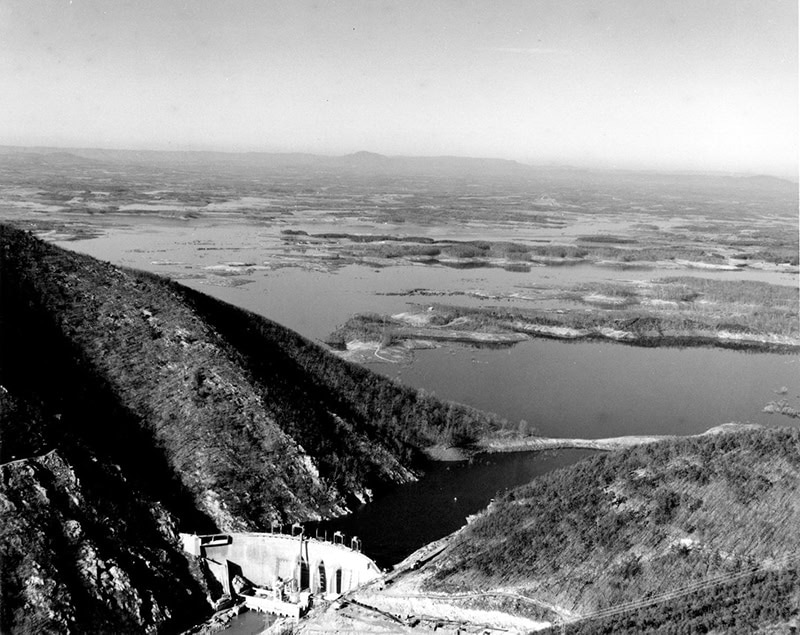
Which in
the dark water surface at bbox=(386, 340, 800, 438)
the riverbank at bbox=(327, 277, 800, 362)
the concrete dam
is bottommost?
the concrete dam

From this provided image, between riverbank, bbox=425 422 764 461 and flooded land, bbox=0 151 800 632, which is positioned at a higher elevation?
flooded land, bbox=0 151 800 632

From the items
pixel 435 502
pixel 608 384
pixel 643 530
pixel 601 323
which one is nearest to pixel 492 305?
pixel 601 323

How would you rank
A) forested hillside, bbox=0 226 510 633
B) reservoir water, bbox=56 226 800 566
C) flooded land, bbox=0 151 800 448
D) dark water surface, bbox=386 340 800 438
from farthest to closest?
1. flooded land, bbox=0 151 800 448
2. dark water surface, bbox=386 340 800 438
3. reservoir water, bbox=56 226 800 566
4. forested hillside, bbox=0 226 510 633

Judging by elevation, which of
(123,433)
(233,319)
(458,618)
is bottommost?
(458,618)

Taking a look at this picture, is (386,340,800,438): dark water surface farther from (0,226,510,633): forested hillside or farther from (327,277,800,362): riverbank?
(0,226,510,633): forested hillside

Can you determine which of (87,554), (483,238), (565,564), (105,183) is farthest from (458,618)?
A: (105,183)

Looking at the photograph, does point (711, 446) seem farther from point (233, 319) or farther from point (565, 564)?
point (233, 319)

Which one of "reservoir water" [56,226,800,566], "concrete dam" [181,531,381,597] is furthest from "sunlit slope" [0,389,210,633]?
"reservoir water" [56,226,800,566]
